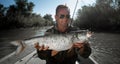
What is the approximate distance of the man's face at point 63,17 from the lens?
349cm

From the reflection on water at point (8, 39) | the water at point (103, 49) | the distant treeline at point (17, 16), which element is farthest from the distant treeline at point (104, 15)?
the distant treeline at point (17, 16)

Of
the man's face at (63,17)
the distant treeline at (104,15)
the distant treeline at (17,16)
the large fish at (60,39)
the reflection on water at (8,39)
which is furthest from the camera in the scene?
the distant treeline at (17,16)

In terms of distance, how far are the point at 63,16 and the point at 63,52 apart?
682 mm

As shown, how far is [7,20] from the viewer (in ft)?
273

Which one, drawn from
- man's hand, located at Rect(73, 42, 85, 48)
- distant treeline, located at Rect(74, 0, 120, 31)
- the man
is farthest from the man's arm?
distant treeline, located at Rect(74, 0, 120, 31)

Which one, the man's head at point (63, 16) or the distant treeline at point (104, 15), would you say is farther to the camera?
the distant treeline at point (104, 15)

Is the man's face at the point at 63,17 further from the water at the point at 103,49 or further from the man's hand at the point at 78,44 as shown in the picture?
the water at the point at 103,49

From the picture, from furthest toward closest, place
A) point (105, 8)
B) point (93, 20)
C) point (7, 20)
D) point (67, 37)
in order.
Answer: point (7, 20)
point (93, 20)
point (105, 8)
point (67, 37)

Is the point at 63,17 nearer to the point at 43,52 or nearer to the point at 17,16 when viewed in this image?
the point at 43,52

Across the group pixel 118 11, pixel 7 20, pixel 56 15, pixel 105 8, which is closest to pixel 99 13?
pixel 105 8

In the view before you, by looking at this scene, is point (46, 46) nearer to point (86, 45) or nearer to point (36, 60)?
point (86, 45)

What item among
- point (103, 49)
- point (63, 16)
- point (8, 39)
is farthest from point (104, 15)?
point (63, 16)

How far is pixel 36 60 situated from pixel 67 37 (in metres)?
5.82

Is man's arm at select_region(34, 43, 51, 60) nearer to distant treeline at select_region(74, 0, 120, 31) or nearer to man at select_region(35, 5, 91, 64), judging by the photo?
man at select_region(35, 5, 91, 64)
